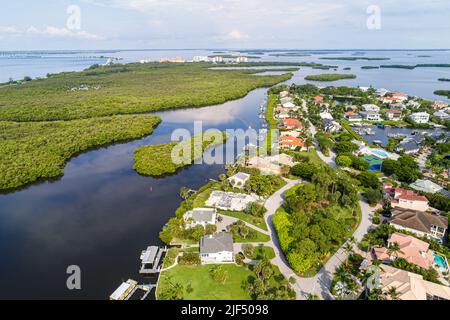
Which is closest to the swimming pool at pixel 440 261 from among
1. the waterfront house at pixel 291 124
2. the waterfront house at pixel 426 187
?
the waterfront house at pixel 426 187

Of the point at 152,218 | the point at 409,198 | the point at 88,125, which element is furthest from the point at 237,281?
the point at 88,125

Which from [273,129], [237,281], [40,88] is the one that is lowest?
[237,281]

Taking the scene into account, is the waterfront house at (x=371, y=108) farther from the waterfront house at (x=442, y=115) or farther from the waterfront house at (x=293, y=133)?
the waterfront house at (x=293, y=133)

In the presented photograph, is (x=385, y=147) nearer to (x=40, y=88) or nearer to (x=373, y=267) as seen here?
(x=373, y=267)

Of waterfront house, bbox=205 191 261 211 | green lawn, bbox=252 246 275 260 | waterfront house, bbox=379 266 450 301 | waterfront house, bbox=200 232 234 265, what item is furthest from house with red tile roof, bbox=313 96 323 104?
waterfront house, bbox=200 232 234 265

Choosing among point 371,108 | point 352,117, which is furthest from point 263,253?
point 371,108
